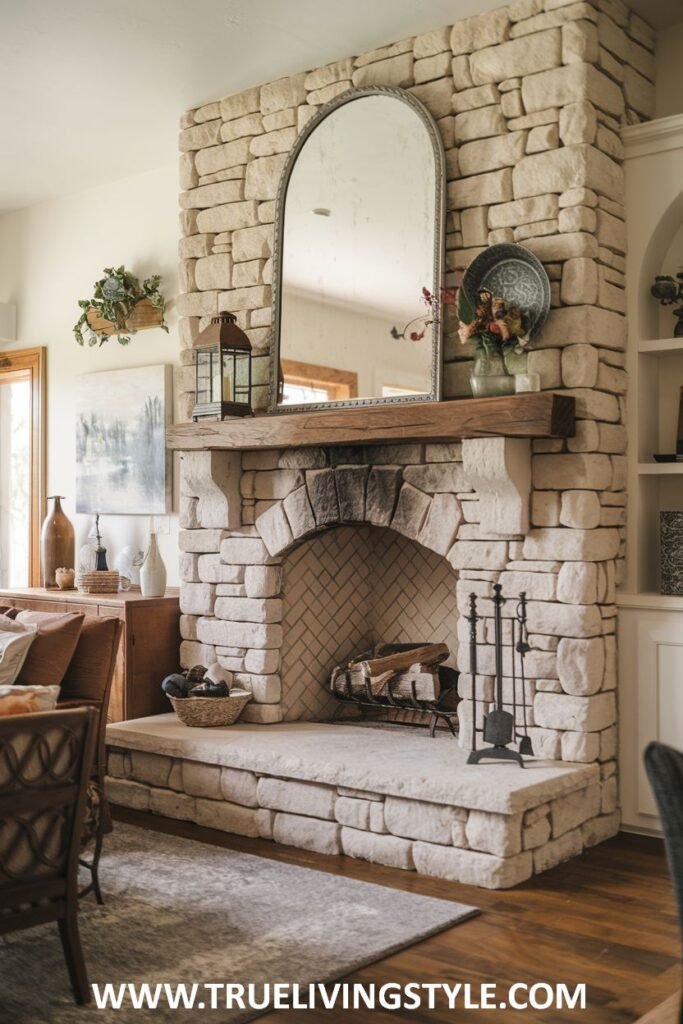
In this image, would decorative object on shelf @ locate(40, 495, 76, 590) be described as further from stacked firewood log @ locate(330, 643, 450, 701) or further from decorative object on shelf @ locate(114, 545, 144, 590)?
stacked firewood log @ locate(330, 643, 450, 701)

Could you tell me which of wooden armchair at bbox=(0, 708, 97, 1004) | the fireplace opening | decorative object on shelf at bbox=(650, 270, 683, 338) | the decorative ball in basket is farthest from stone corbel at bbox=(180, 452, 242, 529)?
wooden armchair at bbox=(0, 708, 97, 1004)

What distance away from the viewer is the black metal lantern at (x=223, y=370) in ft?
16.0

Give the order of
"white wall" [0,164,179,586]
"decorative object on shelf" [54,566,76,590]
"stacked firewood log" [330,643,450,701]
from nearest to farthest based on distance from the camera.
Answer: "stacked firewood log" [330,643,450,701] → "decorative object on shelf" [54,566,76,590] → "white wall" [0,164,179,586]

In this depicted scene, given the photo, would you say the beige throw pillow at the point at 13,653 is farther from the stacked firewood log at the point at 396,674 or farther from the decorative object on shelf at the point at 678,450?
the decorative object on shelf at the point at 678,450

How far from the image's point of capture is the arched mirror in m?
4.42

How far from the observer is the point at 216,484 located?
16.4 ft

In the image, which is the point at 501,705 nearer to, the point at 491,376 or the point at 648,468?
the point at 648,468

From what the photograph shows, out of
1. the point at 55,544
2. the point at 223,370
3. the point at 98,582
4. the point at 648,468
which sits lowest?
the point at 98,582

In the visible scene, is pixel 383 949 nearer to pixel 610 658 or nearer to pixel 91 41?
pixel 610 658

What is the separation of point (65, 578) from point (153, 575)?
75 cm

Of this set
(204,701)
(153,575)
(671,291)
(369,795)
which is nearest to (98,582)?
(153,575)

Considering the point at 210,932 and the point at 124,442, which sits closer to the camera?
the point at 210,932

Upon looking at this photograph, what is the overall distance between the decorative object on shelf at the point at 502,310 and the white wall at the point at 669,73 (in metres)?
0.99

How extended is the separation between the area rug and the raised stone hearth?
0.26 meters
